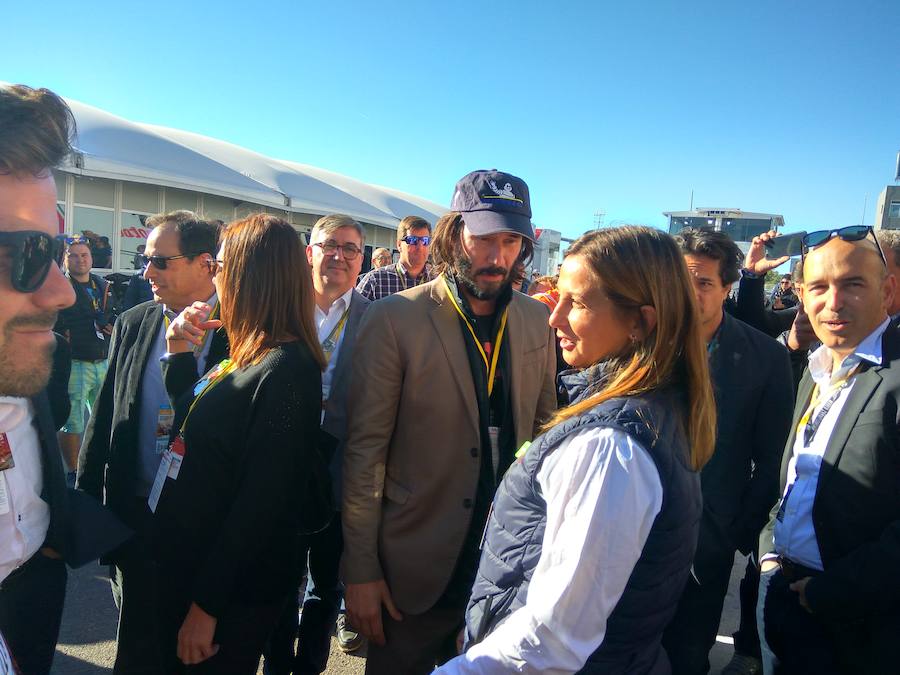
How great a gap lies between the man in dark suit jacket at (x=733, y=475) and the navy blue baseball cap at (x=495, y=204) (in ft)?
3.80

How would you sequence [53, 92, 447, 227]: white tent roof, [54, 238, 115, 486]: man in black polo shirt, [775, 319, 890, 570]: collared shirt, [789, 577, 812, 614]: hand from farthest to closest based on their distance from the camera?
[53, 92, 447, 227]: white tent roof → [54, 238, 115, 486]: man in black polo shirt → [775, 319, 890, 570]: collared shirt → [789, 577, 812, 614]: hand

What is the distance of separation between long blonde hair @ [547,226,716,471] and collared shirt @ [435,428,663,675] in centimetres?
22

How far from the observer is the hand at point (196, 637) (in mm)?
1811

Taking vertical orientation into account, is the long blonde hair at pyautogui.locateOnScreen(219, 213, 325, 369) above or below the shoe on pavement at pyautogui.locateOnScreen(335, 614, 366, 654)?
above

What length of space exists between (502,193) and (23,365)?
5.80 ft

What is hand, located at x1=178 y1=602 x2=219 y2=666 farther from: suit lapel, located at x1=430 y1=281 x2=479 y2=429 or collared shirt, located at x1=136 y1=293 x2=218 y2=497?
suit lapel, located at x1=430 y1=281 x2=479 y2=429

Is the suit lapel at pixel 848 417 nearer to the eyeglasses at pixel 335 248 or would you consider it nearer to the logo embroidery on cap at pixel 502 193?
the logo embroidery on cap at pixel 502 193

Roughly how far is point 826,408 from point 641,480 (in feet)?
4.87

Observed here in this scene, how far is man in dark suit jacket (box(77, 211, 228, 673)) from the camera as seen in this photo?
217 cm

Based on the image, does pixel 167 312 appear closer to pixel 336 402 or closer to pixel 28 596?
pixel 336 402

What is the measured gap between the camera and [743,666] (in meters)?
2.94

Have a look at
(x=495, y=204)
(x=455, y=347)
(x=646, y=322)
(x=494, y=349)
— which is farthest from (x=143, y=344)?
(x=646, y=322)

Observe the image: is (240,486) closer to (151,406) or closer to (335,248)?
(151,406)

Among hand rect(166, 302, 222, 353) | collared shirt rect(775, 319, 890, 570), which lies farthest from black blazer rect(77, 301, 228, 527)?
collared shirt rect(775, 319, 890, 570)
